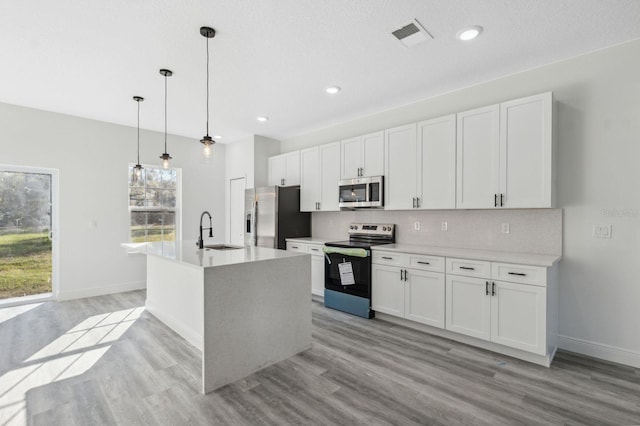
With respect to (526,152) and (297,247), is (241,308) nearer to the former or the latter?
(297,247)

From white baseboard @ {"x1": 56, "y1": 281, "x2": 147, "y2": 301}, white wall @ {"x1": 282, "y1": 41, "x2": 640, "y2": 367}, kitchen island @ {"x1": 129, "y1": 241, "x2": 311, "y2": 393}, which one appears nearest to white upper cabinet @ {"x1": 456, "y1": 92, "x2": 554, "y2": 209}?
white wall @ {"x1": 282, "y1": 41, "x2": 640, "y2": 367}

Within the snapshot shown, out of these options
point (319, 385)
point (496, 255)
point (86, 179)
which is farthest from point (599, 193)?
point (86, 179)

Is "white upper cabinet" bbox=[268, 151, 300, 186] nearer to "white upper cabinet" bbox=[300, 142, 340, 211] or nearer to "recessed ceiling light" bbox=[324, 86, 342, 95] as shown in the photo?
"white upper cabinet" bbox=[300, 142, 340, 211]

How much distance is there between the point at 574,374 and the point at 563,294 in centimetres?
75

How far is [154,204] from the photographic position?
5.65m

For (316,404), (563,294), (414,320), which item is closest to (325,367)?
(316,404)

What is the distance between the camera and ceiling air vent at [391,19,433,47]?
251cm

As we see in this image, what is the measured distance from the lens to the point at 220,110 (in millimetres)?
4465

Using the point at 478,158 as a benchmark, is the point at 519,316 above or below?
below

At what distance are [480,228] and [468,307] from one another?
961mm

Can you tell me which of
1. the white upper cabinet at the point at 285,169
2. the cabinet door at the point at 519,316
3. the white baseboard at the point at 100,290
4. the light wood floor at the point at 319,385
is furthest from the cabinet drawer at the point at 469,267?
the white baseboard at the point at 100,290

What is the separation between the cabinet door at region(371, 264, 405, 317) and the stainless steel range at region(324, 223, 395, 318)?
0.25 feet

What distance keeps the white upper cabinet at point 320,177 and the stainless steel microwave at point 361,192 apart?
19 centimetres

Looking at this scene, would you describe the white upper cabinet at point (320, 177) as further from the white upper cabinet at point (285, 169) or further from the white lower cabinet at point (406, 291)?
the white lower cabinet at point (406, 291)
